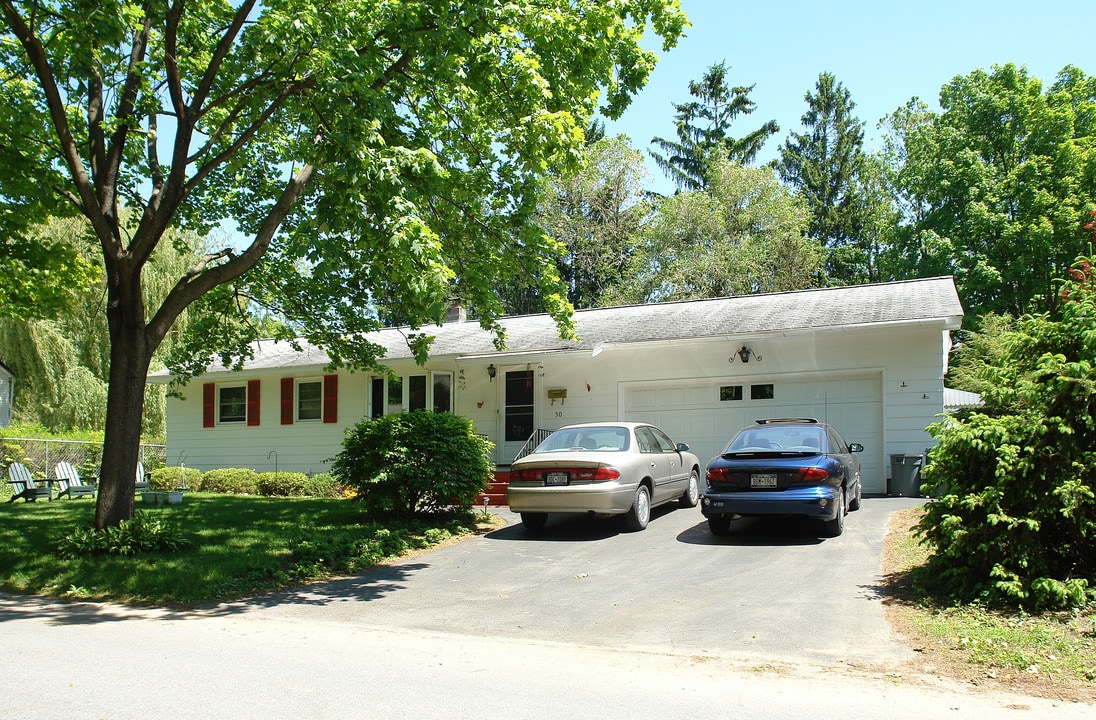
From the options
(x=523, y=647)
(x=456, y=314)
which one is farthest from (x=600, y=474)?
(x=456, y=314)

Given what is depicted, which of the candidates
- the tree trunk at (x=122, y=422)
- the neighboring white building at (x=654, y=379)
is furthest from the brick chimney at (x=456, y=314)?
the tree trunk at (x=122, y=422)

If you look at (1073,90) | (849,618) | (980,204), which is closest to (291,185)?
(849,618)

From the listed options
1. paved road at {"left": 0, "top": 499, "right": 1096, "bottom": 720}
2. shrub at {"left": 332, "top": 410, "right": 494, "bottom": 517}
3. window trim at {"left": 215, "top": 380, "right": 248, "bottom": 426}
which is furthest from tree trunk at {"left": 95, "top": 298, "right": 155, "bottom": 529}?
window trim at {"left": 215, "top": 380, "right": 248, "bottom": 426}

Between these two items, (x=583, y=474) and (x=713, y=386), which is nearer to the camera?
(x=583, y=474)

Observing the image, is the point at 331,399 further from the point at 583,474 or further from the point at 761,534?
the point at 761,534

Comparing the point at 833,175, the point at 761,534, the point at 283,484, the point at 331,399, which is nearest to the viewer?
the point at 761,534

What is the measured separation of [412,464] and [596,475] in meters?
3.12

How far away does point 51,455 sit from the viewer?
77.6 feet

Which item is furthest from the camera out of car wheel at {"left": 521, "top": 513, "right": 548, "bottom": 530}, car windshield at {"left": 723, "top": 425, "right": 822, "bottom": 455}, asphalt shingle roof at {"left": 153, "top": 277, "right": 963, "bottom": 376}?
asphalt shingle roof at {"left": 153, "top": 277, "right": 963, "bottom": 376}

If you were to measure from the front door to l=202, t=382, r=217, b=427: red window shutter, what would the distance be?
9534mm

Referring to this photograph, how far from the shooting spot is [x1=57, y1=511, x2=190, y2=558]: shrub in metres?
10.0

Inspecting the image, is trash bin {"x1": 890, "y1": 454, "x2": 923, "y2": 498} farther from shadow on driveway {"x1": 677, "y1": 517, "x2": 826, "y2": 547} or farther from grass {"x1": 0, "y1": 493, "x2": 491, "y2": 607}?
grass {"x1": 0, "y1": 493, "x2": 491, "y2": 607}

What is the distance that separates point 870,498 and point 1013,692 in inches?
396

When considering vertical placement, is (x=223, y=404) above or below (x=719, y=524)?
above
